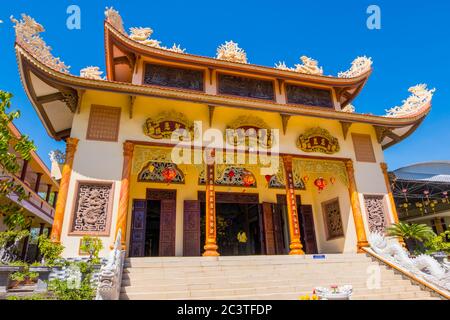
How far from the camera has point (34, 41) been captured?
22.6 ft

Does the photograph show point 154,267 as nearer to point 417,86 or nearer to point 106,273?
point 106,273

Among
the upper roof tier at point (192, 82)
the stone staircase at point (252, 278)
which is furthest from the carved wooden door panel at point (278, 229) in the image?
the upper roof tier at point (192, 82)

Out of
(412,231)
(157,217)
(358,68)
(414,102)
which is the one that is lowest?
(412,231)

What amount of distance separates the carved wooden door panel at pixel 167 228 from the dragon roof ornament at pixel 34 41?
4593 millimetres

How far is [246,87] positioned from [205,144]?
8.39 feet

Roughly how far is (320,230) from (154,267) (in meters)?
6.44

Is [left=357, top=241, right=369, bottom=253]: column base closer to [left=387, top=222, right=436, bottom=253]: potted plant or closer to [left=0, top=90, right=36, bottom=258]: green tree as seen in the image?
[left=387, top=222, right=436, bottom=253]: potted plant

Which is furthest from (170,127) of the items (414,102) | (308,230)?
(414,102)

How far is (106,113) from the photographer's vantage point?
750 cm

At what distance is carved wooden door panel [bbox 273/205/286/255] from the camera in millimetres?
9688

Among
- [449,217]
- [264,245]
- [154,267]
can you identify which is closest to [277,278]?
[154,267]

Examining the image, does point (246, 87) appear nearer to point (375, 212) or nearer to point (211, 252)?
point (211, 252)

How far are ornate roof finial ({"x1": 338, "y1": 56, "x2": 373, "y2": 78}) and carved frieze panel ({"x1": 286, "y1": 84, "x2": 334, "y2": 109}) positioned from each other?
2.99ft

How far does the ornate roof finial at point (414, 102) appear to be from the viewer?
9.54m
